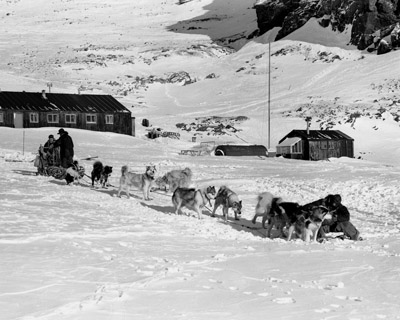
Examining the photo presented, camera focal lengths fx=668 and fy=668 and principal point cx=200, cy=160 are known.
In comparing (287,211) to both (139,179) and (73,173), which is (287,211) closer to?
(139,179)

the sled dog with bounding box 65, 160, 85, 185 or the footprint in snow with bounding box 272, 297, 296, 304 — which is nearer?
the footprint in snow with bounding box 272, 297, 296, 304

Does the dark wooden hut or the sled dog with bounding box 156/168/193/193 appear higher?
the dark wooden hut

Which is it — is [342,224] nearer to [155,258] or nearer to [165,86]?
[155,258]

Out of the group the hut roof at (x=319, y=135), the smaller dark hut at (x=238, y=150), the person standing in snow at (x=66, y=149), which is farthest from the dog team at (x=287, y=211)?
the hut roof at (x=319, y=135)

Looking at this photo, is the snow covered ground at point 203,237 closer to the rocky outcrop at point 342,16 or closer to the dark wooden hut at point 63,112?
the dark wooden hut at point 63,112

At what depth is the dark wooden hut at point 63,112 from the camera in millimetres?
52500

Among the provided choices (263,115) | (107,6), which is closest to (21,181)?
(263,115)

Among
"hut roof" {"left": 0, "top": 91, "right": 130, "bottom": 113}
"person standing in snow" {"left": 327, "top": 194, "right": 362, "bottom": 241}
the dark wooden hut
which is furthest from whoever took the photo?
"hut roof" {"left": 0, "top": 91, "right": 130, "bottom": 113}

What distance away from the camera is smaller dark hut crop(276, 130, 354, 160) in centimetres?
5184

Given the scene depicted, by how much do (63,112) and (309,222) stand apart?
1731 inches

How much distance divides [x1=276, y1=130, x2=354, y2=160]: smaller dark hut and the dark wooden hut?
13.5 meters

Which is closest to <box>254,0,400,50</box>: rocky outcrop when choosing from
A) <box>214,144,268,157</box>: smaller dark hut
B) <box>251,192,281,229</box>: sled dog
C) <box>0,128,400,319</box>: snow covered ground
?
<box>214,144,268,157</box>: smaller dark hut

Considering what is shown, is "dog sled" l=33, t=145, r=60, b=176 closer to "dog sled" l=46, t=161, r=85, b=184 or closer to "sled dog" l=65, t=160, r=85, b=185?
"dog sled" l=46, t=161, r=85, b=184

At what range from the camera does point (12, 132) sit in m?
47.4
